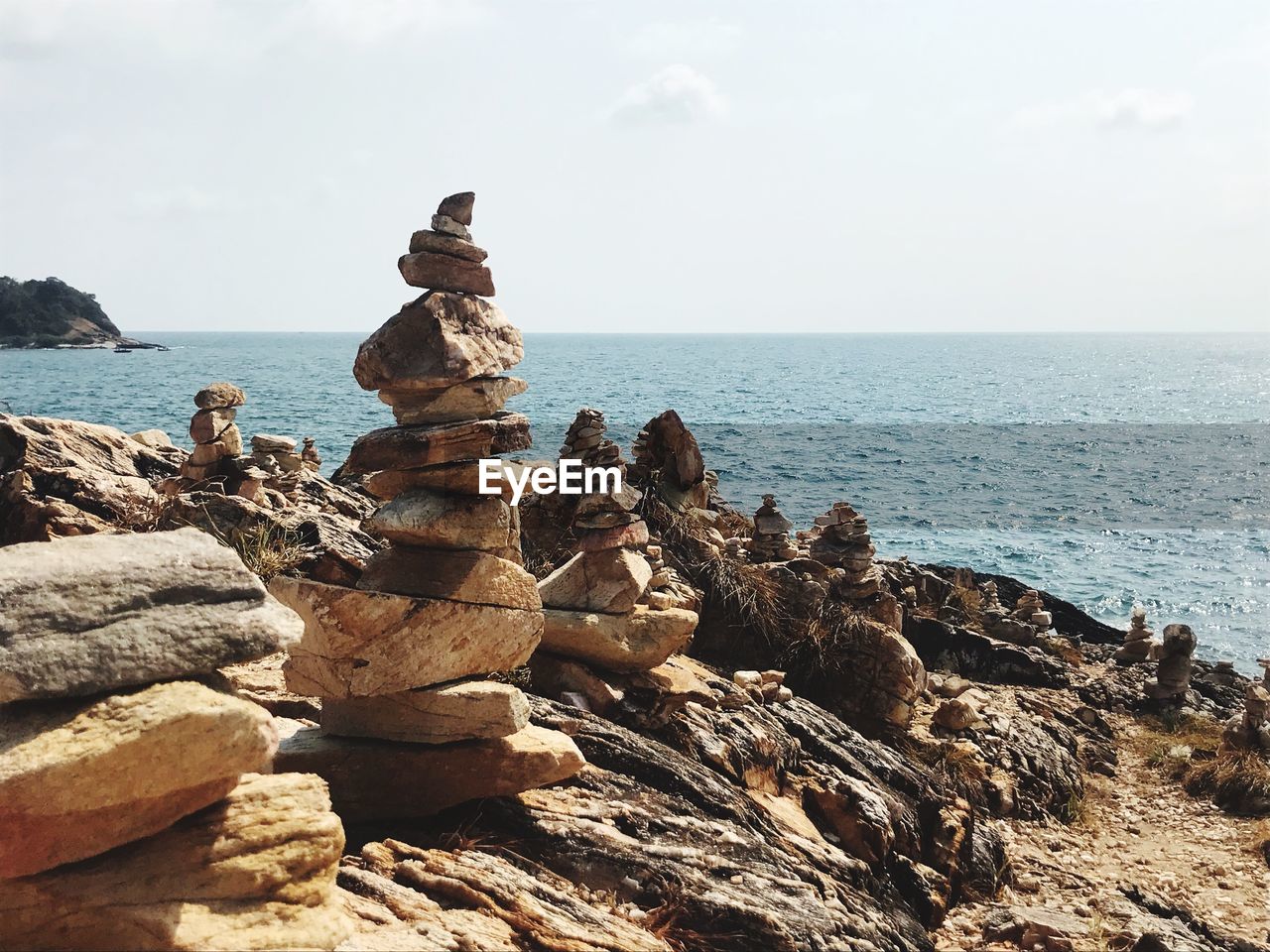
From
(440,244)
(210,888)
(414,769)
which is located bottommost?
(414,769)

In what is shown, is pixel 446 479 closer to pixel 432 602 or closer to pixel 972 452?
pixel 432 602

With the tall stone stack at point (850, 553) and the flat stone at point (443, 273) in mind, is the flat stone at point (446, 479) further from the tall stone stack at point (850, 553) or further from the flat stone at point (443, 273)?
the tall stone stack at point (850, 553)

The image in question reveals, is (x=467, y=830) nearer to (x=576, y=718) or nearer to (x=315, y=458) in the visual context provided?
(x=576, y=718)

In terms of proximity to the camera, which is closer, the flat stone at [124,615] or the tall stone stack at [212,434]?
the flat stone at [124,615]

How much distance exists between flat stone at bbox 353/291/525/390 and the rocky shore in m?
0.02

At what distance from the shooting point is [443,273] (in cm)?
796

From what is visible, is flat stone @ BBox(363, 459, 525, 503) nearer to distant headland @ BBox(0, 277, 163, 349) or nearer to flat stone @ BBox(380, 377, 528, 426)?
flat stone @ BBox(380, 377, 528, 426)

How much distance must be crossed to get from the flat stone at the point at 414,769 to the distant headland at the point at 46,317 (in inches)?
6491

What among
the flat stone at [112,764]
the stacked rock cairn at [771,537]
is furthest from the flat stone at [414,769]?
the stacked rock cairn at [771,537]

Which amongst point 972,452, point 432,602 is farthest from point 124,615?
point 972,452

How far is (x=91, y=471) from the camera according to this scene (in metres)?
15.7

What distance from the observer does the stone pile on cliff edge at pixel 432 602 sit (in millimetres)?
7527

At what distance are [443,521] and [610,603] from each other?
10.2ft

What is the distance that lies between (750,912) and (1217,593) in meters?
38.5
